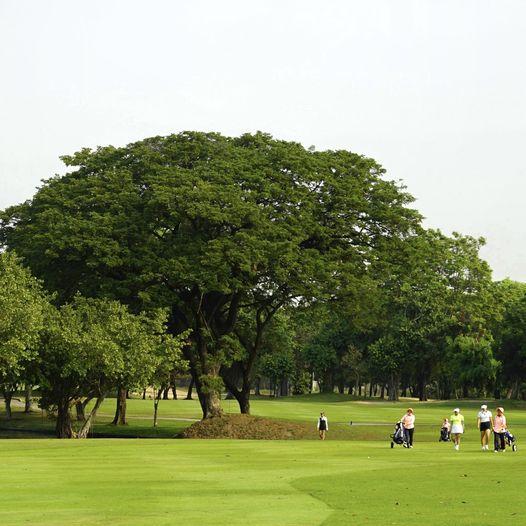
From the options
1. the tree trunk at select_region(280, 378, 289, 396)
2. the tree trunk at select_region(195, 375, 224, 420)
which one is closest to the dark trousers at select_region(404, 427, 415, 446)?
the tree trunk at select_region(195, 375, 224, 420)

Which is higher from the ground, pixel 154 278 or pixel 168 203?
pixel 168 203

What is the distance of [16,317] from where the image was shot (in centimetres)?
5403

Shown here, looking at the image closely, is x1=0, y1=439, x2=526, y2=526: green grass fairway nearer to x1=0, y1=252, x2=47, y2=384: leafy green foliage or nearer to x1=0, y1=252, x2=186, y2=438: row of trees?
x1=0, y1=252, x2=47, y2=384: leafy green foliage

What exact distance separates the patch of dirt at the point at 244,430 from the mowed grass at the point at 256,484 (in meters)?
11.8

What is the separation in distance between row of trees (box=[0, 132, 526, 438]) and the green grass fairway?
21245mm

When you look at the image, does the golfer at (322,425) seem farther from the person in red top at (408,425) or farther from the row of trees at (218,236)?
the person in red top at (408,425)

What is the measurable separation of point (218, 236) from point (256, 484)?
123 feet

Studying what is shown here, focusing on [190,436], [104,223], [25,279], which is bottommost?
[190,436]

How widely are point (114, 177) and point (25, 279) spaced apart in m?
11.2

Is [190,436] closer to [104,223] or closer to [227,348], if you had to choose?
[227,348]

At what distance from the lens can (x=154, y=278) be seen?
61906 mm

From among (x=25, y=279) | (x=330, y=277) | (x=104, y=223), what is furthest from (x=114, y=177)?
(x=330, y=277)

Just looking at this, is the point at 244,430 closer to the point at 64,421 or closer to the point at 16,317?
the point at 64,421

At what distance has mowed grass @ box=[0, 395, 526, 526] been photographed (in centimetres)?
1956
